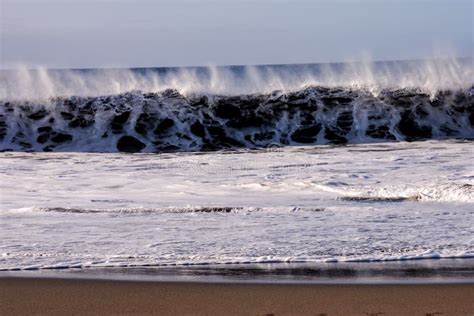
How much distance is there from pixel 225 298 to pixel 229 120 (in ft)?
47.8

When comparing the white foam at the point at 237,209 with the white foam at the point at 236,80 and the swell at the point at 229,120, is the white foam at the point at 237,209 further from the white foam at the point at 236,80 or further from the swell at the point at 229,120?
the white foam at the point at 236,80

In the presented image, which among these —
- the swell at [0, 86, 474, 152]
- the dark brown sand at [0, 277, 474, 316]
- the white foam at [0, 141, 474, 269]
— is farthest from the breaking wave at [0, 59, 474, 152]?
the dark brown sand at [0, 277, 474, 316]

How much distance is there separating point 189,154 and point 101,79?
25.9ft

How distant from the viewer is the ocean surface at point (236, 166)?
6.82m

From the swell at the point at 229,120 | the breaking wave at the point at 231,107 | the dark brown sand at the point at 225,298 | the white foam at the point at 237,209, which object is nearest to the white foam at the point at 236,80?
the breaking wave at the point at 231,107

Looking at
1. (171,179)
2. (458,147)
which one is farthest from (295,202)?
(458,147)

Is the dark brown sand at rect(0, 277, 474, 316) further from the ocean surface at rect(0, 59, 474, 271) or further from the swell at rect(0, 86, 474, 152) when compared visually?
the swell at rect(0, 86, 474, 152)

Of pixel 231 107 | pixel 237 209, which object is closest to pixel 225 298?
pixel 237 209

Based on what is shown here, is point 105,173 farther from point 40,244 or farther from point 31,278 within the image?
point 31,278

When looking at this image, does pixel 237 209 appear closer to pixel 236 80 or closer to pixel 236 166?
pixel 236 166

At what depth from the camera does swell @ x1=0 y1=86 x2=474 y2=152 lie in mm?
17672

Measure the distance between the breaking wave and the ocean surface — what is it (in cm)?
5

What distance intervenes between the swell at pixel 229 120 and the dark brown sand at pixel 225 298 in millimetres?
11447

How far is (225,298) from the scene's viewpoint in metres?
5.00
